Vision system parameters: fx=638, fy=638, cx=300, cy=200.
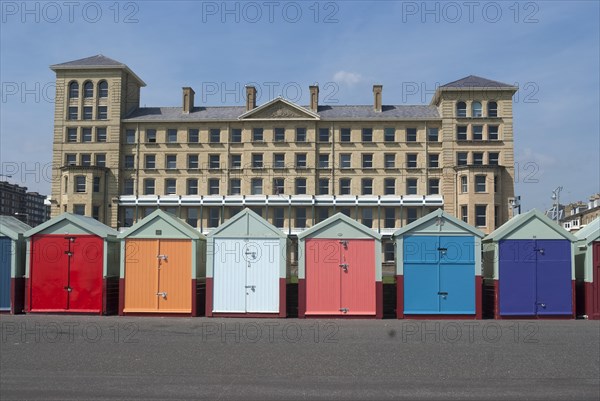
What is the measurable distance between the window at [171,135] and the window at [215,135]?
12.9 ft

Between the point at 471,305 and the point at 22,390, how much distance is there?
14.9m

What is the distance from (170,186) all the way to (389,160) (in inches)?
949

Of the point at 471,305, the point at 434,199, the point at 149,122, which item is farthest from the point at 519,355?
the point at 149,122

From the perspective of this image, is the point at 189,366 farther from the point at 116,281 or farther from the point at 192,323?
the point at 116,281

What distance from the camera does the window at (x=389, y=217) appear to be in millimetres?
66312

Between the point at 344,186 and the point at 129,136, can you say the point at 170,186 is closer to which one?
the point at 129,136

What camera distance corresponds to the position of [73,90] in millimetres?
70938

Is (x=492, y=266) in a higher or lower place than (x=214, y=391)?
higher

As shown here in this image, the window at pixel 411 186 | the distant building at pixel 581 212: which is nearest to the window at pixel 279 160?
the window at pixel 411 186

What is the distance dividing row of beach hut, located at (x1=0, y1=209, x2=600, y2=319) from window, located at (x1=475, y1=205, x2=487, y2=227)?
43.4m

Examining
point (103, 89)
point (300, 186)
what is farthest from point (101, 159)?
point (300, 186)

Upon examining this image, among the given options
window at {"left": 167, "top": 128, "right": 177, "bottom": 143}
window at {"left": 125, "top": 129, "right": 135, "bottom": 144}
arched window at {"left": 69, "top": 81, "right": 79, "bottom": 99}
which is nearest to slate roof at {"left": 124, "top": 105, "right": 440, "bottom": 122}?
window at {"left": 167, "top": 128, "right": 177, "bottom": 143}

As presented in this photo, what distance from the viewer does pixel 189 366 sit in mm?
11016

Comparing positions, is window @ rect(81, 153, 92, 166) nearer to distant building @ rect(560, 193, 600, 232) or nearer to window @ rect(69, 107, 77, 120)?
window @ rect(69, 107, 77, 120)
